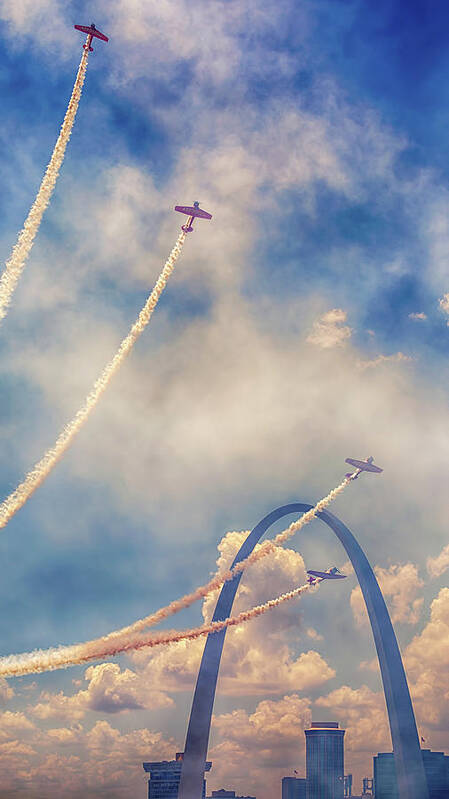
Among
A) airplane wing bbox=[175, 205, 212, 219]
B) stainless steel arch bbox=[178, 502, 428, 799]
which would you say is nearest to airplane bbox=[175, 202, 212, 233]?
airplane wing bbox=[175, 205, 212, 219]

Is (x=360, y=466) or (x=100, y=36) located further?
(x=360, y=466)

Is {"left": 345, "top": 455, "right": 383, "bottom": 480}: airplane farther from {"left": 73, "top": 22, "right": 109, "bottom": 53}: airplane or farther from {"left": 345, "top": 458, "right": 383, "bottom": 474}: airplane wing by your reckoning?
{"left": 73, "top": 22, "right": 109, "bottom": 53}: airplane

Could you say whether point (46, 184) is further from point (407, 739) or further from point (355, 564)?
point (407, 739)

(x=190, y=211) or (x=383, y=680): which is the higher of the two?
(x=190, y=211)

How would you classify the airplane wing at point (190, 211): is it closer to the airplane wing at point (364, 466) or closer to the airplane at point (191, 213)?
the airplane at point (191, 213)

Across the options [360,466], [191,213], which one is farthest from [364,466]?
[191,213]

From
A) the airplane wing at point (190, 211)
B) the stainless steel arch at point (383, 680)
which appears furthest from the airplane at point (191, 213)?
the stainless steel arch at point (383, 680)

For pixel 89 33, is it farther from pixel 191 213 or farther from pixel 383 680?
pixel 383 680

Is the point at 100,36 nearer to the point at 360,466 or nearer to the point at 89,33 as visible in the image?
the point at 89,33
